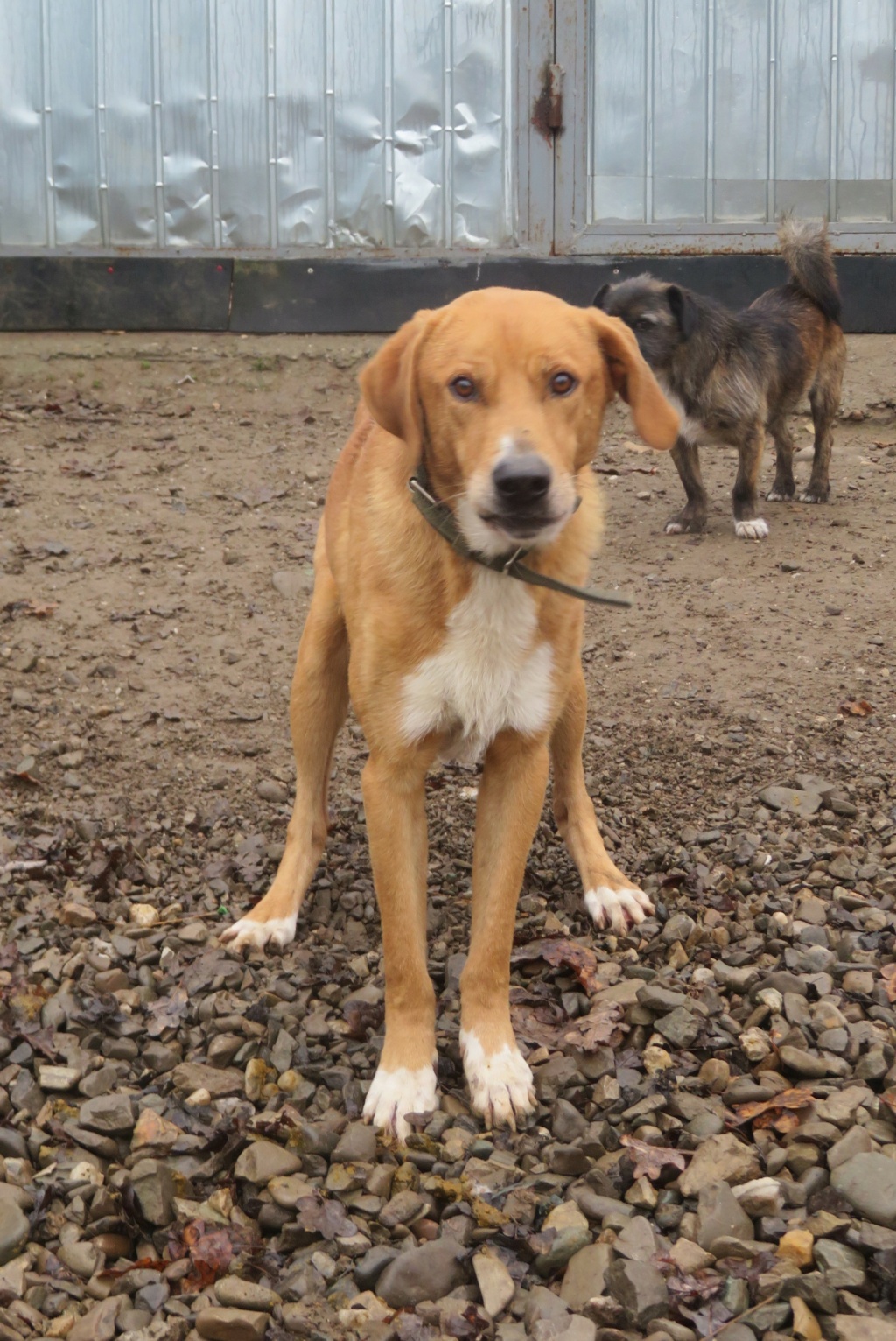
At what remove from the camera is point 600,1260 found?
7.16ft

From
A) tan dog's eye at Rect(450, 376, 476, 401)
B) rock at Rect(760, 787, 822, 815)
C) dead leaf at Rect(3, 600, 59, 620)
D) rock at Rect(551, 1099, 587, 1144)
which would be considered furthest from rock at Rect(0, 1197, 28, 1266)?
dead leaf at Rect(3, 600, 59, 620)

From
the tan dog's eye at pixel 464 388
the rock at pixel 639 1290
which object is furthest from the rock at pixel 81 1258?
the tan dog's eye at pixel 464 388

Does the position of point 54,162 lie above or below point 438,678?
above

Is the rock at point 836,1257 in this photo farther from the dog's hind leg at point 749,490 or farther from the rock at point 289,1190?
the dog's hind leg at point 749,490

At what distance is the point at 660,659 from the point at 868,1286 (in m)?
3.22

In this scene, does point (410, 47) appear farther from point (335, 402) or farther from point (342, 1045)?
point (342, 1045)

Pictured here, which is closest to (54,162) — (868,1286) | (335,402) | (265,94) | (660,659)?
(265,94)

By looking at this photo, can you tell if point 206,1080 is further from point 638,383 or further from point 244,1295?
point 638,383

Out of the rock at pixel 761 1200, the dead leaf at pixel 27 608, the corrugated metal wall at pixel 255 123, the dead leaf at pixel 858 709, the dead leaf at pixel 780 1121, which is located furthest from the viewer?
the corrugated metal wall at pixel 255 123

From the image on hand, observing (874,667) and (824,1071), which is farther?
(874,667)

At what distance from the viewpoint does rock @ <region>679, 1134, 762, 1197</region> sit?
237 cm

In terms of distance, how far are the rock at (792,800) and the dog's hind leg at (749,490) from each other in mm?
2827

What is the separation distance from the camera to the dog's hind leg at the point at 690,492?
264 inches

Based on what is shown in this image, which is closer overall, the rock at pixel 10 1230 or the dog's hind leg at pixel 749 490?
the rock at pixel 10 1230
